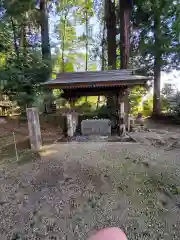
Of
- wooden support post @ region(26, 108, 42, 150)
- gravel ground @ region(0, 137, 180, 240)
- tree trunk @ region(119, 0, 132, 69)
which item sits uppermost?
tree trunk @ region(119, 0, 132, 69)

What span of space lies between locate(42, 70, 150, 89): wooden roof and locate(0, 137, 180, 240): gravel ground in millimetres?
2628

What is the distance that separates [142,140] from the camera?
5.77 meters

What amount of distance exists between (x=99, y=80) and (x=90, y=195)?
4.25 metres

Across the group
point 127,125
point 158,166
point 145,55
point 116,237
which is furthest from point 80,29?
point 116,237

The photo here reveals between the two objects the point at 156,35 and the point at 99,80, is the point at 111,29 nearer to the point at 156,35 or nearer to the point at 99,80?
the point at 156,35

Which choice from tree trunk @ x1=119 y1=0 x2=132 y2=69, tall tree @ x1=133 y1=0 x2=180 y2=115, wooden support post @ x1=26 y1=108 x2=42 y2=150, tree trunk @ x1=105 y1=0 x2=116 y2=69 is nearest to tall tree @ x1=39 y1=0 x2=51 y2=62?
tree trunk @ x1=105 y1=0 x2=116 y2=69

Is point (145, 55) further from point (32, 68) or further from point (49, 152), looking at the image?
point (49, 152)

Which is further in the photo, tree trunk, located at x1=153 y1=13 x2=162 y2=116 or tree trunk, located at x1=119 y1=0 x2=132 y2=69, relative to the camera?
tree trunk, located at x1=153 y1=13 x2=162 y2=116

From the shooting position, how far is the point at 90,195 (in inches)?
111

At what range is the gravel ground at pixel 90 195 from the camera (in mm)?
2191

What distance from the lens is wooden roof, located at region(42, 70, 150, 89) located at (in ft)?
19.1

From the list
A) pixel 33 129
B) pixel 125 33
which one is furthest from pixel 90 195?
pixel 125 33

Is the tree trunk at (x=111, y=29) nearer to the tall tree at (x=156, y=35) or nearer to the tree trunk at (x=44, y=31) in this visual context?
the tall tree at (x=156, y=35)

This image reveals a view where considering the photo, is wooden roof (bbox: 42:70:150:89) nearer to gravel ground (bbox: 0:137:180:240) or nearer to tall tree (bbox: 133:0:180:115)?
gravel ground (bbox: 0:137:180:240)
